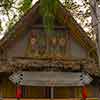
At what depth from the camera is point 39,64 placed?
13438mm

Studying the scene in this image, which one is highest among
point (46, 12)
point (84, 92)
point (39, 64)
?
point (46, 12)

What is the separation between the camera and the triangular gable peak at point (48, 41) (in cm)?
1421

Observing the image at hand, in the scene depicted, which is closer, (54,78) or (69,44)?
(54,78)

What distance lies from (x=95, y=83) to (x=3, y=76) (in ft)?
11.2

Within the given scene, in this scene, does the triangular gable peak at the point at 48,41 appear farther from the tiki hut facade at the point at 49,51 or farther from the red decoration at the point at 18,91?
the red decoration at the point at 18,91

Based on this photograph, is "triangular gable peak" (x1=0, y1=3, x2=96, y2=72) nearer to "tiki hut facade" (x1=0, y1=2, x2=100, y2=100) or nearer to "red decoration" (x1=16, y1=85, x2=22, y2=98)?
"tiki hut facade" (x1=0, y1=2, x2=100, y2=100)

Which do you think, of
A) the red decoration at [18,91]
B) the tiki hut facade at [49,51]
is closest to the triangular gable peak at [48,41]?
the tiki hut facade at [49,51]

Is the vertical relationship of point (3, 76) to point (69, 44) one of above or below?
below

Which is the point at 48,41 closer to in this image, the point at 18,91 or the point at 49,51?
the point at 49,51

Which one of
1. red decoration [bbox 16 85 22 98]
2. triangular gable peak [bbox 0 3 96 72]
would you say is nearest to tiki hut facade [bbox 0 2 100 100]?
triangular gable peak [bbox 0 3 96 72]

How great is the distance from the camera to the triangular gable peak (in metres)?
14.2

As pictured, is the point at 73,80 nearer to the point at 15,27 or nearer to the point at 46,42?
the point at 46,42

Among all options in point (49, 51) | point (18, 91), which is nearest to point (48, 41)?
point (49, 51)

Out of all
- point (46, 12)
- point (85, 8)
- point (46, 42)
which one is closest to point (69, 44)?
point (46, 42)
